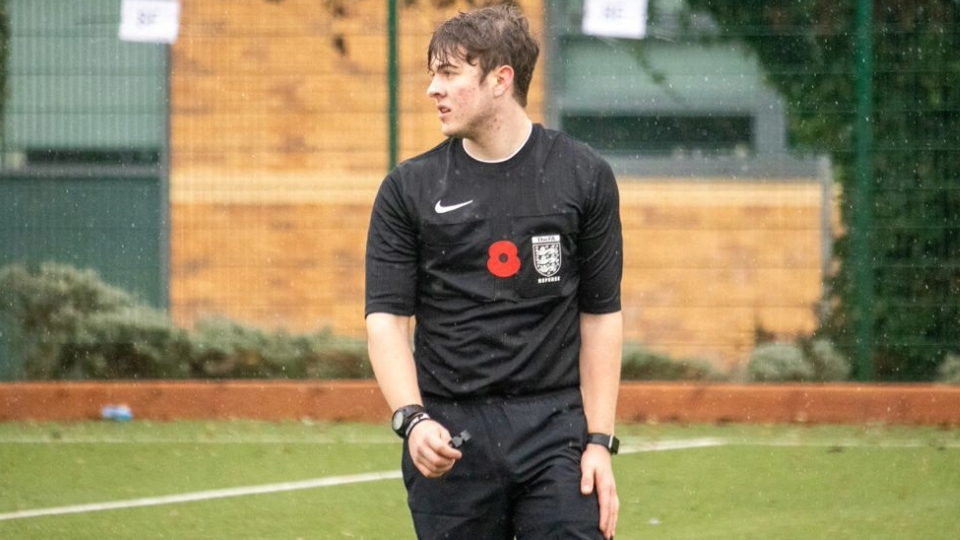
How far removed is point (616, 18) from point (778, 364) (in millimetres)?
2309

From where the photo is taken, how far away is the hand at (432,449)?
3.80 meters

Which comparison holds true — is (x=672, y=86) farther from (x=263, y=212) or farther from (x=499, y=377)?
(x=499, y=377)

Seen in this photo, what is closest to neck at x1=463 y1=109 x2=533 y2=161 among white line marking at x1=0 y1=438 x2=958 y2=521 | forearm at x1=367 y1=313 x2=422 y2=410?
forearm at x1=367 y1=313 x2=422 y2=410

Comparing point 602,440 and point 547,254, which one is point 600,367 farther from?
point 547,254

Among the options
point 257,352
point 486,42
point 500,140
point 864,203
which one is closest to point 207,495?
point 257,352

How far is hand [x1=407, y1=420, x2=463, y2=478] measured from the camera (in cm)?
380

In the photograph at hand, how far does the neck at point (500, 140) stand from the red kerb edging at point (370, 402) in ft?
20.1

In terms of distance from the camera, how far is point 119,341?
10.8m

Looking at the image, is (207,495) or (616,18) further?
(616,18)

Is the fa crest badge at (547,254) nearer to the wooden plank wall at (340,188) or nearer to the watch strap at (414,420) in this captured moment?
the watch strap at (414,420)

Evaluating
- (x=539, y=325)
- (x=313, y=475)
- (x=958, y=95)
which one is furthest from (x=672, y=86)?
(x=539, y=325)

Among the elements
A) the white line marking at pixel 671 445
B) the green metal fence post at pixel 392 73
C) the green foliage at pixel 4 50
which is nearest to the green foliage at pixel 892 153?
the white line marking at pixel 671 445

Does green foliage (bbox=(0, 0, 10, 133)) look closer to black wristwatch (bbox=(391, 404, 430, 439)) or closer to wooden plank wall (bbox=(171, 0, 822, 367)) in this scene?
wooden plank wall (bbox=(171, 0, 822, 367))

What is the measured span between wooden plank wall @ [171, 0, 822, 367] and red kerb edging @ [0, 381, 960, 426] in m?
0.49
